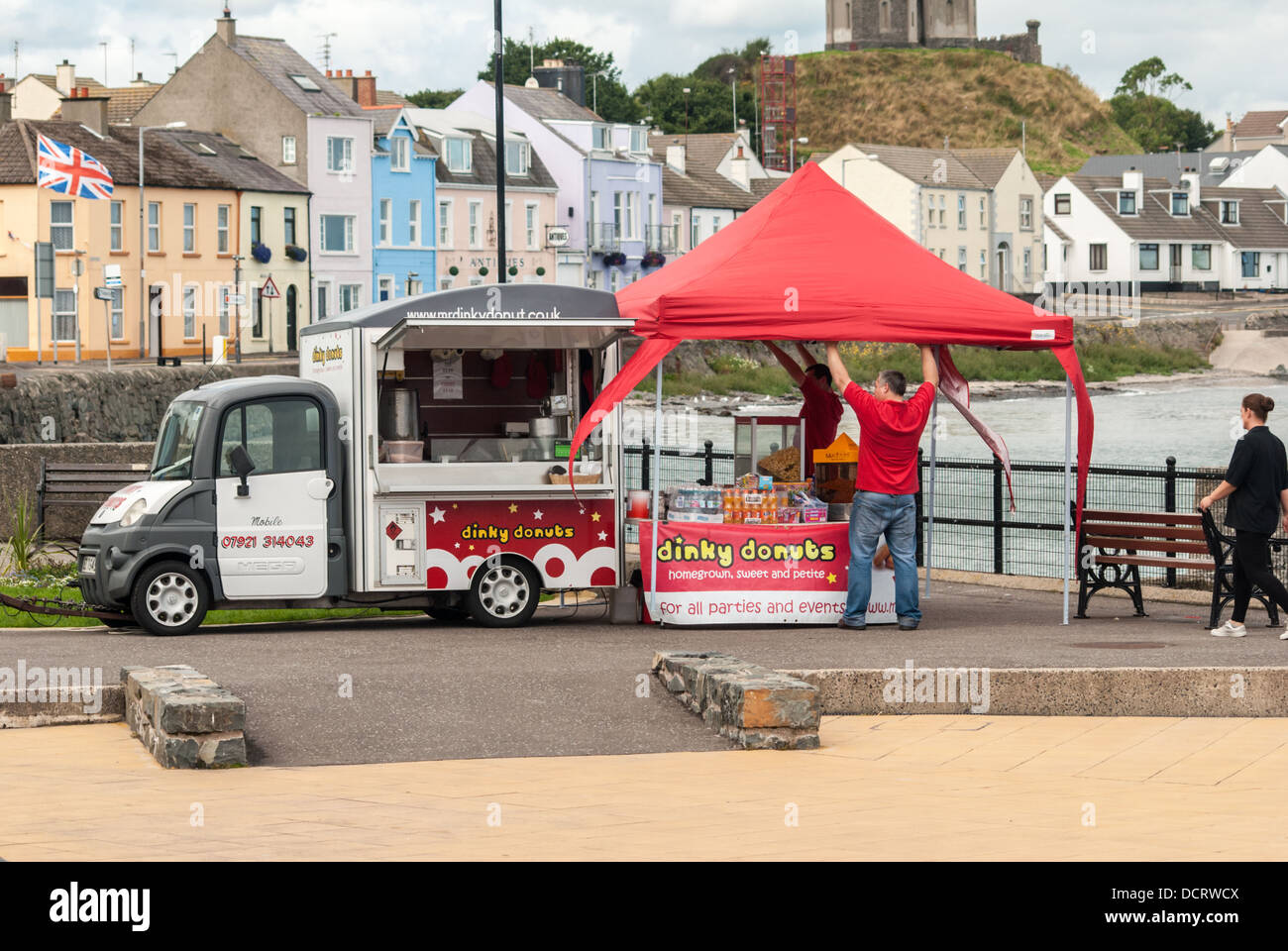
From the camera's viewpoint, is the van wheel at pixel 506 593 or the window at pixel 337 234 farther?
the window at pixel 337 234

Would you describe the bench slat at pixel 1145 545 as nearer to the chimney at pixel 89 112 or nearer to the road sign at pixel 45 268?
the road sign at pixel 45 268

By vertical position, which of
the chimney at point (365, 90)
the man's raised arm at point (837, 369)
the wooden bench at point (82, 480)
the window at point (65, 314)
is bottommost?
the wooden bench at point (82, 480)

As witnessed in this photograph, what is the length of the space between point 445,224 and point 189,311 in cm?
1605

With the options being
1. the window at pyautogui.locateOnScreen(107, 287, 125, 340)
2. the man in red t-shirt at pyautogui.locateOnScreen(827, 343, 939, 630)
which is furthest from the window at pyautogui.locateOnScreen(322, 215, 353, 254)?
the man in red t-shirt at pyautogui.locateOnScreen(827, 343, 939, 630)

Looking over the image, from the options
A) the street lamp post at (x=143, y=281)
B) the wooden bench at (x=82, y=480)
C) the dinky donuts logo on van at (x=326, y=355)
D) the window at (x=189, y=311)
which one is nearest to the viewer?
→ the dinky donuts logo on van at (x=326, y=355)

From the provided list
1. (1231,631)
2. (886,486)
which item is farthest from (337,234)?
(1231,631)

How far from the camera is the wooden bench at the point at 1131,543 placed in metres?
15.4

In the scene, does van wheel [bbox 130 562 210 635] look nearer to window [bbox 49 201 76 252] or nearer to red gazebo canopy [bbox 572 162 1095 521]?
red gazebo canopy [bbox 572 162 1095 521]

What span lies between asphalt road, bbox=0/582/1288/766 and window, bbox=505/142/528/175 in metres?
65.2

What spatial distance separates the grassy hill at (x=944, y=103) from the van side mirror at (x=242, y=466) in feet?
497

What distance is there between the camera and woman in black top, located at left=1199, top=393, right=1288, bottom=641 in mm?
13633

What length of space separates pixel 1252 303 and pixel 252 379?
4279 inches

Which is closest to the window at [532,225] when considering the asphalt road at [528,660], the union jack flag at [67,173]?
the union jack flag at [67,173]

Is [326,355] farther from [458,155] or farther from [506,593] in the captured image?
[458,155]
